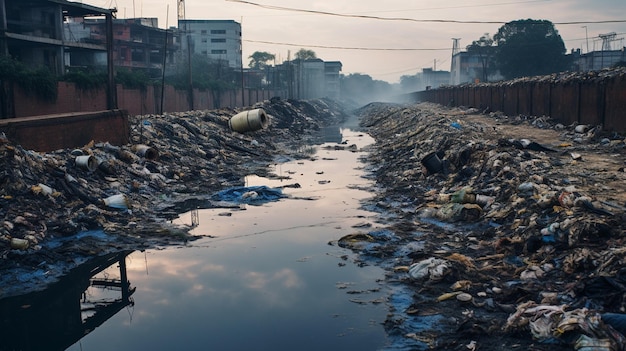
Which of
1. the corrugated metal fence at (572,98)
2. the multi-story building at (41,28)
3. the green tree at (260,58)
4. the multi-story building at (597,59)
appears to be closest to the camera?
the corrugated metal fence at (572,98)

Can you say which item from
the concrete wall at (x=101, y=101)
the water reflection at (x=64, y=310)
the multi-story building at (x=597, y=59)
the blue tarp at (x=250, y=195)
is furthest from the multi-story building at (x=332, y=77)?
the water reflection at (x=64, y=310)

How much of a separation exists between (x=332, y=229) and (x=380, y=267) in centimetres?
204

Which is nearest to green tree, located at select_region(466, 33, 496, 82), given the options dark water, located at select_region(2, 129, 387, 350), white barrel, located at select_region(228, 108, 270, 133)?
white barrel, located at select_region(228, 108, 270, 133)

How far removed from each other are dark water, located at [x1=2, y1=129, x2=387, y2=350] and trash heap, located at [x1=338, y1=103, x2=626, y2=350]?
18.1 inches

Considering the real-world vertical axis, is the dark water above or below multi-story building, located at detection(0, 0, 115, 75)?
below

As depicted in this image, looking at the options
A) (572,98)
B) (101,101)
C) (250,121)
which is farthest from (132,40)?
(572,98)

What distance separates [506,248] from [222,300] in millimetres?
3517

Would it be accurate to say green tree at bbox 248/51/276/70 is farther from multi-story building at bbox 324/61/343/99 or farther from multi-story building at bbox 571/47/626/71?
multi-story building at bbox 571/47/626/71

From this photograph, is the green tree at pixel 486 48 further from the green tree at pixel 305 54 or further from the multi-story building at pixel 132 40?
the green tree at pixel 305 54

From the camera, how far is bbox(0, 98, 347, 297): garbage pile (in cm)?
667

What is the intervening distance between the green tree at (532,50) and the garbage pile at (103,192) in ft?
152

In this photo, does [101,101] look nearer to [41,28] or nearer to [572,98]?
[41,28]

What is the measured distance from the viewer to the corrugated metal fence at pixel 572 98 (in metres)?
13.2

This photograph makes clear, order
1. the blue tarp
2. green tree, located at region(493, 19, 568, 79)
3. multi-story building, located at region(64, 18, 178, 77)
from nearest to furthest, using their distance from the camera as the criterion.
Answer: the blue tarp
multi-story building, located at region(64, 18, 178, 77)
green tree, located at region(493, 19, 568, 79)
